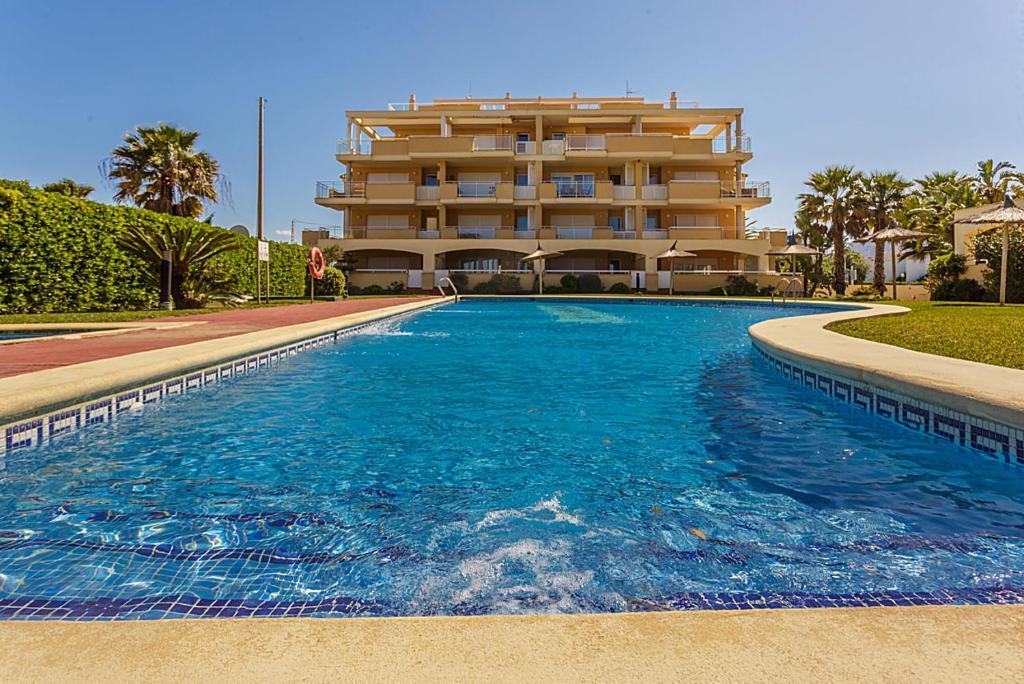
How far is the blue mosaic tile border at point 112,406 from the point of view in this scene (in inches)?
166

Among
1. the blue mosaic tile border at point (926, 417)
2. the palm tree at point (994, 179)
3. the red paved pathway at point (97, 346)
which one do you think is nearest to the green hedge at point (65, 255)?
the red paved pathway at point (97, 346)

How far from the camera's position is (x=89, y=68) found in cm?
1852

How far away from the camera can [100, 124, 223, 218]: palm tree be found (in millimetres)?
27344

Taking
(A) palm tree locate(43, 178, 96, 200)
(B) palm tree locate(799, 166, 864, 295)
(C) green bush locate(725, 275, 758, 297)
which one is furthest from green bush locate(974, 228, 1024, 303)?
(A) palm tree locate(43, 178, 96, 200)

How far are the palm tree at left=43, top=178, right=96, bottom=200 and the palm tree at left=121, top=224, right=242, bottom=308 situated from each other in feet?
53.6

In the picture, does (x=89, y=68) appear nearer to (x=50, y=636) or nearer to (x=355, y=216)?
(x=355, y=216)

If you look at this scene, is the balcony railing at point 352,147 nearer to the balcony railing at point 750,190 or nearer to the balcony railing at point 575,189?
the balcony railing at point 575,189

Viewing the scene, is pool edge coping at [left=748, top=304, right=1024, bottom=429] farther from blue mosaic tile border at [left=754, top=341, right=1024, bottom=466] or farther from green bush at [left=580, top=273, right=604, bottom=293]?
green bush at [left=580, top=273, right=604, bottom=293]

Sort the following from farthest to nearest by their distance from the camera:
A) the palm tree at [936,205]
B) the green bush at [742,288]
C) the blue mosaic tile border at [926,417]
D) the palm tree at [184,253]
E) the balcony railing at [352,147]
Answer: the balcony railing at [352,147], the green bush at [742,288], the palm tree at [936,205], the palm tree at [184,253], the blue mosaic tile border at [926,417]

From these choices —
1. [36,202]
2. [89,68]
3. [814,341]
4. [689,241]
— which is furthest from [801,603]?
[689,241]

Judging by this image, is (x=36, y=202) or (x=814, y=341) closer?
(x=814, y=341)

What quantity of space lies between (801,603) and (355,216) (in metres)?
38.3

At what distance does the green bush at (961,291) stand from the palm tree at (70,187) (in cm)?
3596

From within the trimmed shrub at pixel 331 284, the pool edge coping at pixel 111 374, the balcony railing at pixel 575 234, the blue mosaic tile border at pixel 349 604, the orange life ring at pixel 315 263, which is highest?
the balcony railing at pixel 575 234
